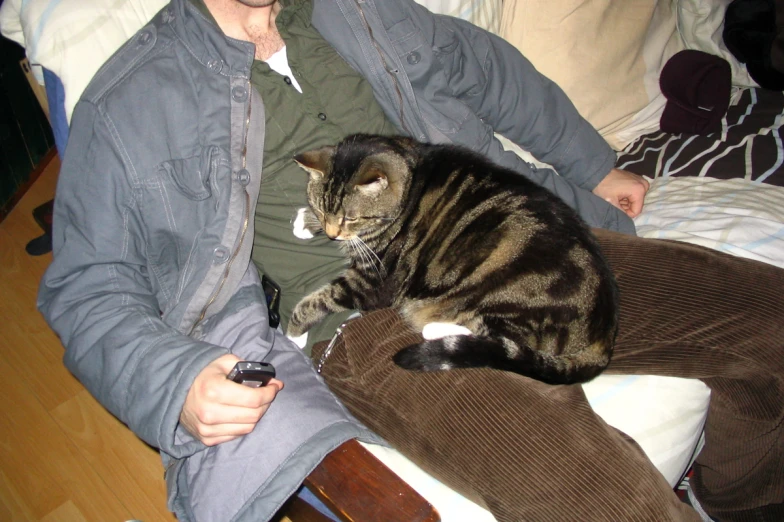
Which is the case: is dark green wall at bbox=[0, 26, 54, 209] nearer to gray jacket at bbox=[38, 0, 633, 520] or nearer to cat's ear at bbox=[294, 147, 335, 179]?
gray jacket at bbox=[38, 0, 633, 520]

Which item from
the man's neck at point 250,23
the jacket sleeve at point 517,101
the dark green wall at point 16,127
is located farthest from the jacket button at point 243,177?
the dark green wall at point 16,127

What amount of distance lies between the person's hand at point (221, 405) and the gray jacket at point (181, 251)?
0.9 inches

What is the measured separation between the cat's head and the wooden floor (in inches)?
42.5

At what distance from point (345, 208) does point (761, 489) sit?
3.80ft

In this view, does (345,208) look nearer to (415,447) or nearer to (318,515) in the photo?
(415,447)

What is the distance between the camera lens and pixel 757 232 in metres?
1.35

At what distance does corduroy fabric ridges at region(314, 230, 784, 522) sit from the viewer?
88 cm

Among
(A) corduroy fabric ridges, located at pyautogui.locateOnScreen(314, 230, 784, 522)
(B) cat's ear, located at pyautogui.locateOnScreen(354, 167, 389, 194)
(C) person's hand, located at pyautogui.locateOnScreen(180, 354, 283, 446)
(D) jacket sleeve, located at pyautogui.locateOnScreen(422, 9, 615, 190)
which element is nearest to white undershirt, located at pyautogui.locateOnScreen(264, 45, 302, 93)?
(B) cat's ear, located at pyautogui.locateOnScreen(354, 167, 389, 194)

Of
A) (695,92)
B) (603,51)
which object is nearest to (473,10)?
(603,51)

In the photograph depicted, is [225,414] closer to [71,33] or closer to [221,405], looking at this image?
[221,405]

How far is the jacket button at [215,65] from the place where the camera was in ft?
3.59

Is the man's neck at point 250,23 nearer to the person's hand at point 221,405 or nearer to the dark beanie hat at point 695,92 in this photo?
the person's hand at point 221,405

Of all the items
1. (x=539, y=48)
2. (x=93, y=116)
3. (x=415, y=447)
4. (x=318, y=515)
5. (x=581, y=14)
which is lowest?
(x=318, y=515)

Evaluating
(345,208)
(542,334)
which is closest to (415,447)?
(542,334)
